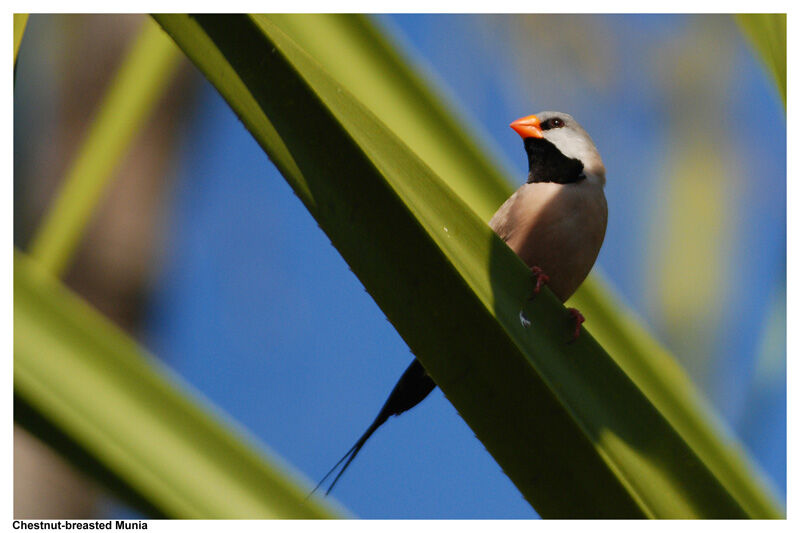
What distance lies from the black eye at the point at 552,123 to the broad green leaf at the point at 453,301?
1490 mm

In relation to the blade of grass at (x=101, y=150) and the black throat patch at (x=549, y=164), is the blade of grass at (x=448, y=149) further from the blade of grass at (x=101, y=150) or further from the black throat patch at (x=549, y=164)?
the black throat patch at (x=549, y=164)

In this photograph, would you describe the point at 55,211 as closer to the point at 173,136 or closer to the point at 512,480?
the point at 512,480

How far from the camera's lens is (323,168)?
659mm

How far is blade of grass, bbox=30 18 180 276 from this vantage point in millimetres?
791

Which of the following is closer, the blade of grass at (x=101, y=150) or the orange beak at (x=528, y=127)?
the blade of grass at (x=101, y=150)

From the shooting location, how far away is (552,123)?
215cm

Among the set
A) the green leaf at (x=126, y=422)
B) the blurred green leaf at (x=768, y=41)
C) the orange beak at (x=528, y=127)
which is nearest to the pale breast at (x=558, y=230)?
the orange beak at (x=528, y=127)

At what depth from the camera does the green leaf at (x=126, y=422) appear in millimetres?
583

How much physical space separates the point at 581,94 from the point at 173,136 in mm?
1524

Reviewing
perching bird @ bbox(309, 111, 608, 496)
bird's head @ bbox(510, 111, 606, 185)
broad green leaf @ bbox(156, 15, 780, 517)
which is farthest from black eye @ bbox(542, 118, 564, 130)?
broad green leaf @ bbox(156, 15, 780, 517)

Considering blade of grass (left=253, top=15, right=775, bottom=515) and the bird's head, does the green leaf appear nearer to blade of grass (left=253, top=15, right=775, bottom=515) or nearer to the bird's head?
blade of grass (left=253, top=15, right=775, bottom=515)

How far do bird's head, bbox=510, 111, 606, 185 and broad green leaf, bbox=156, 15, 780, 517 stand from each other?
4.33 ft
